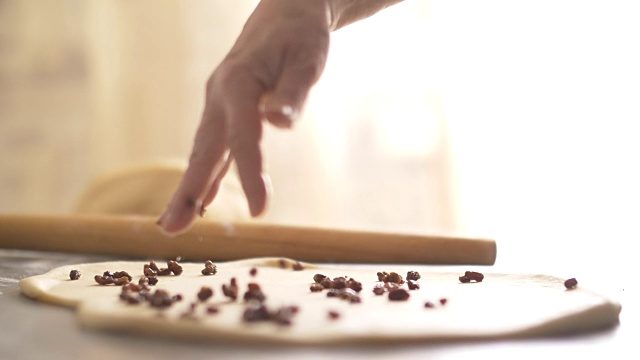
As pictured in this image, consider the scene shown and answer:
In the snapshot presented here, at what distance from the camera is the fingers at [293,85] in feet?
3.06

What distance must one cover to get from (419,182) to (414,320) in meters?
2.50

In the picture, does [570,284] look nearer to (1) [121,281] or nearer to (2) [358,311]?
(2) [358,311]

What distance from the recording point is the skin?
3.12ft

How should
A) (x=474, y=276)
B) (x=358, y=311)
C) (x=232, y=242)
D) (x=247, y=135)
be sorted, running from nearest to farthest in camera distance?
1. (x=358, y=311)
2. (x=247, y=135)
3. (x=474, y=276)
4. (x=232, y=242)

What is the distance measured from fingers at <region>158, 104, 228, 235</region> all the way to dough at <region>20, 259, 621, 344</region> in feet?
0.29

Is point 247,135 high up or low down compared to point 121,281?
up

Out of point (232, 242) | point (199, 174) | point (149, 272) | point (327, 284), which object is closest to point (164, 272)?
point (149, 272)

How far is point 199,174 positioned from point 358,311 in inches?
13.7

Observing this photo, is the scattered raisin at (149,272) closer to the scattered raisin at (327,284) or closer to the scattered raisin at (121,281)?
the scattered raisin at (121,281)

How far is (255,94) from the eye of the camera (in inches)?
39.1

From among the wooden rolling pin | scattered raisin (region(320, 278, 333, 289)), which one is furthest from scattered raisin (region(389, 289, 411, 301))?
the wooden rolling pin

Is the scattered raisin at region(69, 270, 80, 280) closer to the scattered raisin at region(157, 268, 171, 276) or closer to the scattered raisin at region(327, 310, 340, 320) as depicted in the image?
the scattered raisin at region(157, 268, 171, 276)

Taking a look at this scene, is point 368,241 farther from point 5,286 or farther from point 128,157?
point 128,157

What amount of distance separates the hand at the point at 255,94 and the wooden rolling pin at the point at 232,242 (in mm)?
465
